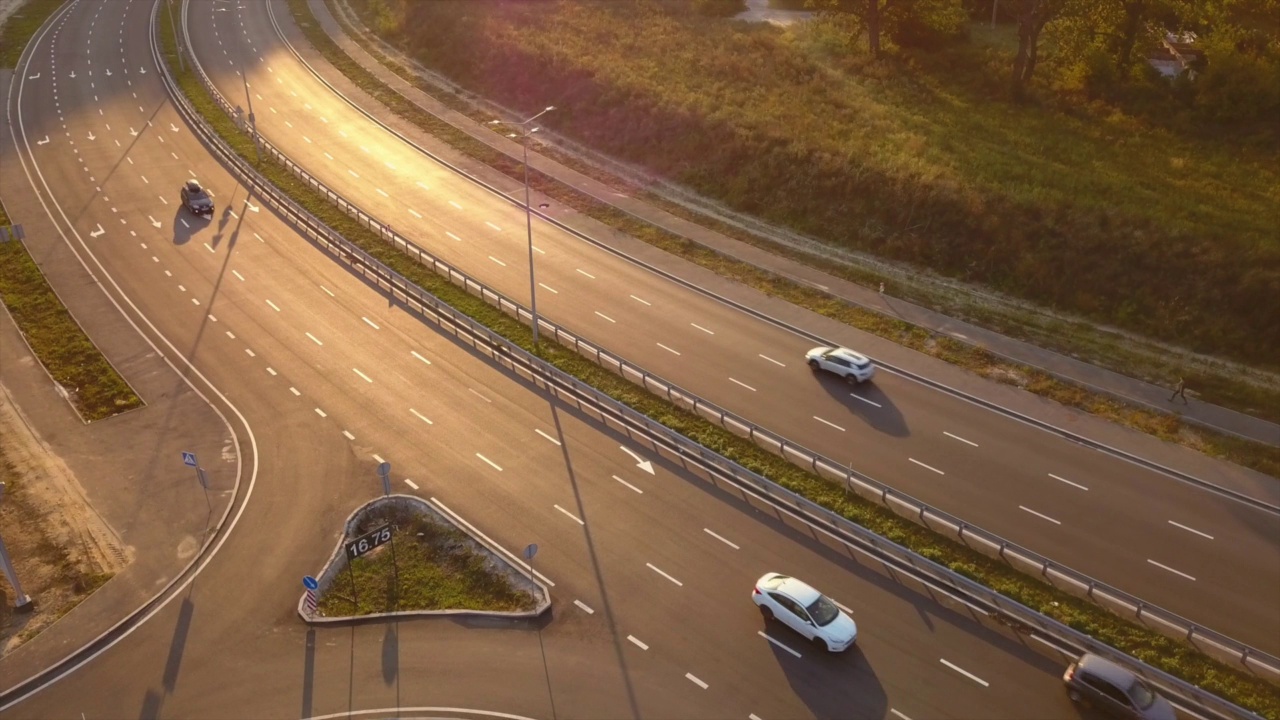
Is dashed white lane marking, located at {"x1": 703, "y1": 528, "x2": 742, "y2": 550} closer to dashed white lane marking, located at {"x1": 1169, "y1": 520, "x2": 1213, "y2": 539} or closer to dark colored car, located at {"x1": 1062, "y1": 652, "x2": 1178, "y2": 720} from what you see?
dark colored car, located at {"x1": 1062, "y1": 652, "x2": 1178, "y2": 720}

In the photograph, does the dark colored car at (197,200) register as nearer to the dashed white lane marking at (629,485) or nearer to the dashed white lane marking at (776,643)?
the dashed white lane marking at (629,485)

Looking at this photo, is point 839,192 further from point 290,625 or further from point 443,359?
point 290,625

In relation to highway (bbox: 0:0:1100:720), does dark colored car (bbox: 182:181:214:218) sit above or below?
above

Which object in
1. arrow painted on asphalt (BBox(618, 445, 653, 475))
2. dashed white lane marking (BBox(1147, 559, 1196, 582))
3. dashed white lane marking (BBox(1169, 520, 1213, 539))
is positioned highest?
dashed white lane marking (BBox(1169, 520, 1213, 539))

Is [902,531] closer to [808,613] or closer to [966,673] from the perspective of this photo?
[966,673]

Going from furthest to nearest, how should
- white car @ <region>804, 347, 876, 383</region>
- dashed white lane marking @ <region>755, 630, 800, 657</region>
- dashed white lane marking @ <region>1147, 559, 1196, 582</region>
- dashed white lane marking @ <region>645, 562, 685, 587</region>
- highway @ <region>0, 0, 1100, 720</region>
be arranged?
white car @ <region>804, 347, 876, 383</region>
dashed white lane marking @ <region>1147, 559, 1196, 582</region>
dashed white lane marking @ <region>645, 562, 685, 587</region>
dashed white lane marking @ <region>755, 630, 800, 657</region>
highway @ <region>0, 0, 1100, 720</region>

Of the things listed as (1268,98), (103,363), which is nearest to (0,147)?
(103,363)

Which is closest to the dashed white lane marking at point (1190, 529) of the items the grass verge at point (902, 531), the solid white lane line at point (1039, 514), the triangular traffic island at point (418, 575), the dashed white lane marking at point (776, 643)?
the solid white lane line at point (1039, 514)

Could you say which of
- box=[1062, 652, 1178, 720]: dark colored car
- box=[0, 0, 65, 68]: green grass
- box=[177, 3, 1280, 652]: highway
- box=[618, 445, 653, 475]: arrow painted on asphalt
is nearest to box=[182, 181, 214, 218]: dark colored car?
box=[177, 3, 1280, 652]: highway
